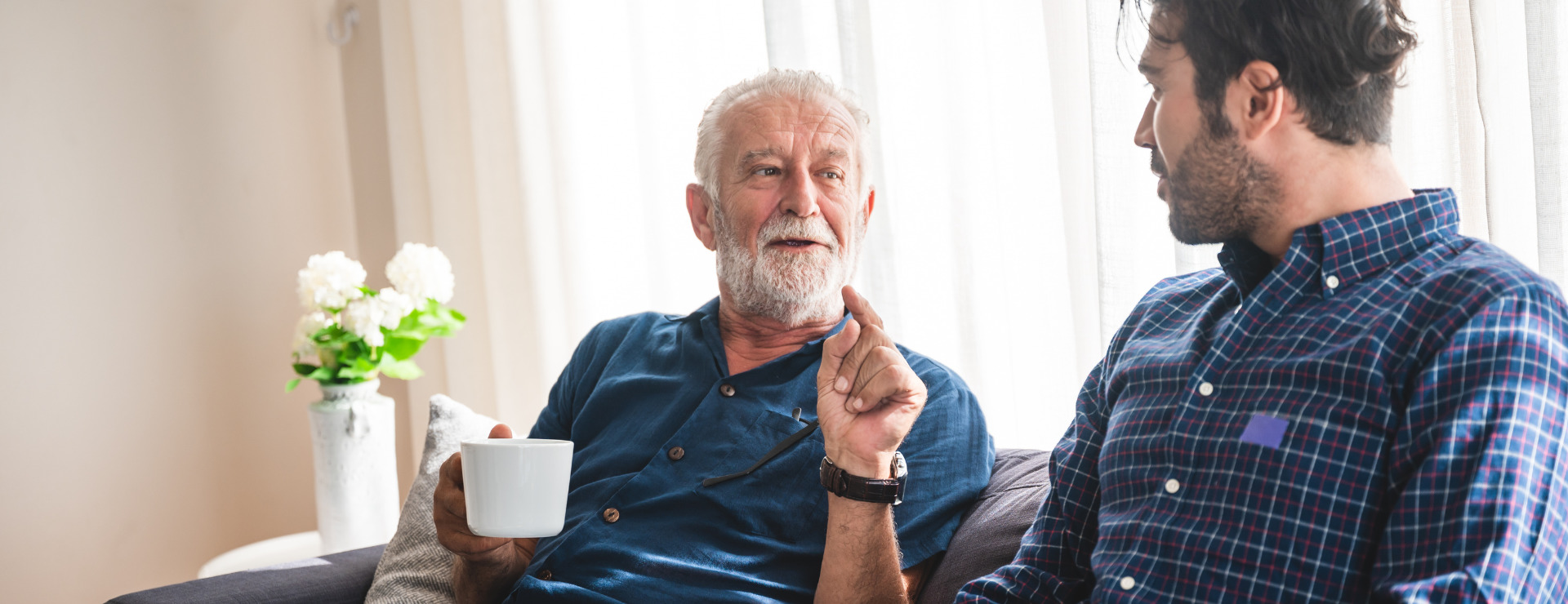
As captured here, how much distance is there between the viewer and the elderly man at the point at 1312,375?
2.52 feet

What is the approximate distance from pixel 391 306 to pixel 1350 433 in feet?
6.61

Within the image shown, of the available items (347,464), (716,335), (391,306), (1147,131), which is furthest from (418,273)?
(1147,131)

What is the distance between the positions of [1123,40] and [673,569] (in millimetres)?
1042

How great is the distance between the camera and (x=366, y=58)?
3334 mm

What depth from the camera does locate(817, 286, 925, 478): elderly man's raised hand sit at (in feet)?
4.08

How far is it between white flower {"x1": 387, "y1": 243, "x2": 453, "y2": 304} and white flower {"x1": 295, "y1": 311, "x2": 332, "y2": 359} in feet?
0.56

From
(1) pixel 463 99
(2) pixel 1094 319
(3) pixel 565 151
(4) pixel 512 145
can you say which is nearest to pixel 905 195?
(2) pixel 1094 319

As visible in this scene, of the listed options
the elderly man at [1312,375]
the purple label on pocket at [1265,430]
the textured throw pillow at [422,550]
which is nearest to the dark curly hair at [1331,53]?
the elderly man at [1312,375]

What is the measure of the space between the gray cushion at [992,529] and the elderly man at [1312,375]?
0.13m

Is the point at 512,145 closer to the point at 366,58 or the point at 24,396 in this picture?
the point at 366,58

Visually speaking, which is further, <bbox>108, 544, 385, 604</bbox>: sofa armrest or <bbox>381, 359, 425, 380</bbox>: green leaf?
<bbox>381, 359, 425, 380</bbox>: green leaf

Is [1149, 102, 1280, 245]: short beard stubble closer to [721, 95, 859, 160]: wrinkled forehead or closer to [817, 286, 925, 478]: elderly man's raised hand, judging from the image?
[817, 286, 925, 478]: elderly man's raised hand

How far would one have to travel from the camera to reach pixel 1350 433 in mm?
862

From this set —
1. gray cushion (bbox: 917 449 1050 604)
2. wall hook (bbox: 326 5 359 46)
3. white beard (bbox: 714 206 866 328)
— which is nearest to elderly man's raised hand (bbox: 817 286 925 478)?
gray cushion (bbox: 917 449 1050 604)
